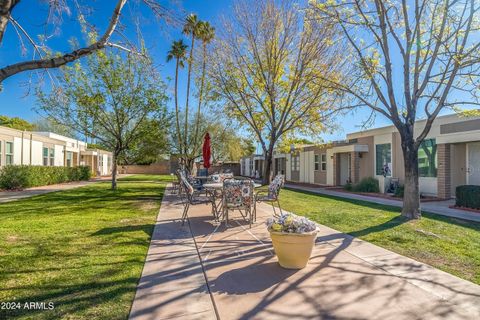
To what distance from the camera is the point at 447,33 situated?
743 centimetres

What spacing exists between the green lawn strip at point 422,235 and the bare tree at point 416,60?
0.72m

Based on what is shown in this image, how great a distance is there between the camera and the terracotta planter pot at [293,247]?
12.3ft

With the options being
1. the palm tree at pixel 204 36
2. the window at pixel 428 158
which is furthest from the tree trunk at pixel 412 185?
the palm tree at pixel 204 36

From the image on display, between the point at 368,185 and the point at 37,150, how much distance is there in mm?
19588

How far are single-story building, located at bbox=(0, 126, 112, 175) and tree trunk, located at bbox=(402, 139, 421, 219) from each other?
18.0m

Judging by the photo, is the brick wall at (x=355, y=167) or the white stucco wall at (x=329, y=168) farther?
the white stucco wall at (x=329, y=168)

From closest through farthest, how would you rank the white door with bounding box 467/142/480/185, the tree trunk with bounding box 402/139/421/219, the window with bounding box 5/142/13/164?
the tree trunk with bounding box 402/139/421/219
the white door with bounding box 467/142/480/185
the window with bounding box 5/142/13/164

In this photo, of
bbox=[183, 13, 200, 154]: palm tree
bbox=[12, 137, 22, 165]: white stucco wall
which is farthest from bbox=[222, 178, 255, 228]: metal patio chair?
bbox=[12, 137, 22, 165]: white stucco wall

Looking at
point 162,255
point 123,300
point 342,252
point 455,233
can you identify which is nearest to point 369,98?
point 455,233

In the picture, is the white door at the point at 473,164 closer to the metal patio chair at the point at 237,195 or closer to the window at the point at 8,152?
the metal patio chair at the point at 237,195

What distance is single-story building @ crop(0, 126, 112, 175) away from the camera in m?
16.7

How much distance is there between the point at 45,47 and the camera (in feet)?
15.5

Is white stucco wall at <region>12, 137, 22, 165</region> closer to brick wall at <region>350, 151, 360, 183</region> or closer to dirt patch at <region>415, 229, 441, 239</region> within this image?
brick wall at <region>350, 151, 360, 183</region>

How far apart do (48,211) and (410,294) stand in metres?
8.65
